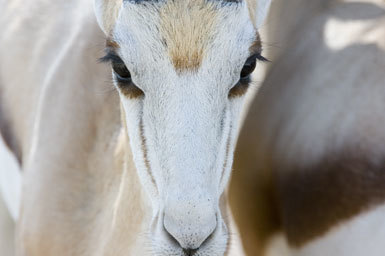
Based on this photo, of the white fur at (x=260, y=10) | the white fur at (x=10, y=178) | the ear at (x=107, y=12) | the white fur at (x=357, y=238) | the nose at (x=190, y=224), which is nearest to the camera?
the nose at (x=190, y=224)

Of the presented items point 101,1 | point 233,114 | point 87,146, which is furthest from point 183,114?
point 87,146

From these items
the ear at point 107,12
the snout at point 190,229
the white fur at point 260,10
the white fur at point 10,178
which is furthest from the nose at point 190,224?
the white fur at point 10,178

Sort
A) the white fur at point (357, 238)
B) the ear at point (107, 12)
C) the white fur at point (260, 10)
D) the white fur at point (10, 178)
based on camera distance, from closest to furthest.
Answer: the ear at point (107, 12), the white fur at point (260, 10), the white fur at point (357, 238), the white fur at point (10, 178)

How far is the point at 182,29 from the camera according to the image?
238 centimetres

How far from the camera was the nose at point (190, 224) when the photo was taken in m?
2.29

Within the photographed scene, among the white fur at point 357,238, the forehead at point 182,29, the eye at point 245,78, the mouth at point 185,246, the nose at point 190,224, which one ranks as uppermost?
the forehead at point 182,29

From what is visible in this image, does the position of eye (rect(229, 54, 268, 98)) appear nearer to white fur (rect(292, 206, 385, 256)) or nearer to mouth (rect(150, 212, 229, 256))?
mouth (rect(150, 212, 229, 256))

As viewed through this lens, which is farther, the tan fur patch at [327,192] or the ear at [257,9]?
the tan fur patch at [327,192]

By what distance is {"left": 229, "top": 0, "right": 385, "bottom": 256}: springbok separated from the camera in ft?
10.0

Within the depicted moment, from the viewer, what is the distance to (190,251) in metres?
2.38

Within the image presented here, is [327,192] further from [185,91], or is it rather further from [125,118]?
[185,91]

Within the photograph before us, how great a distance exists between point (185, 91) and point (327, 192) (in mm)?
1099

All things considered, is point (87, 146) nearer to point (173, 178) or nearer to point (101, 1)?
point (101, 1)

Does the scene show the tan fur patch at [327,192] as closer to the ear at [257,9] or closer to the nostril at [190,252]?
the ear at [257,9]
